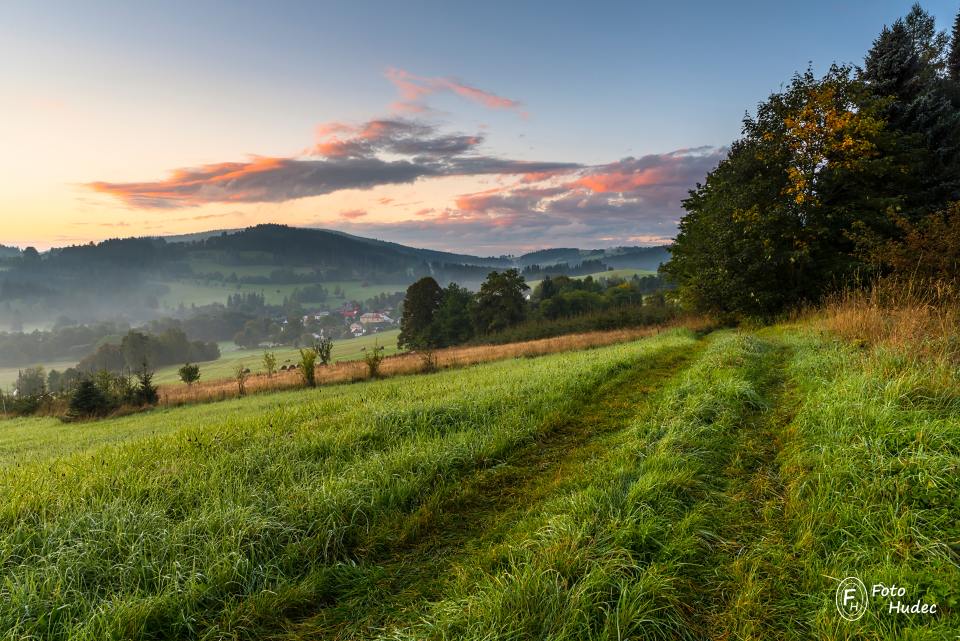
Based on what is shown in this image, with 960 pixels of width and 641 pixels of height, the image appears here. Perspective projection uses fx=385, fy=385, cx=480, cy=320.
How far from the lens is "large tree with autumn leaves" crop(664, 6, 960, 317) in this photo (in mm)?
18938

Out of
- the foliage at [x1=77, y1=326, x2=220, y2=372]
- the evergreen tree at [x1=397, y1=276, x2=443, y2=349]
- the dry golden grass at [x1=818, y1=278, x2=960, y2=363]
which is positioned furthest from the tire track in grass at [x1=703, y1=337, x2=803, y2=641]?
the foliage at [x1=77, y1=326, x2=220, y2=372]

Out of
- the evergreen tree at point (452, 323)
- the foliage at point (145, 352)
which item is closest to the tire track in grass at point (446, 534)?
the evergreen tree at point (452, 323)

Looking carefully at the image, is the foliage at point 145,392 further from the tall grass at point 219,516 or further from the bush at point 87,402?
the tall grass at point 219,516

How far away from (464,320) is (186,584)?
61.5 m

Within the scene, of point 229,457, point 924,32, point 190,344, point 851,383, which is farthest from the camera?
point 190,344

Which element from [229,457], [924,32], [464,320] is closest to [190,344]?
[464,320]

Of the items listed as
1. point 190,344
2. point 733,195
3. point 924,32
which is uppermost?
point 924,32

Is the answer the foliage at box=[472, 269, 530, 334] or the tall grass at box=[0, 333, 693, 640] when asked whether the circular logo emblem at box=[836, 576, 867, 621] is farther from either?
the foliage at box=[472, 269, 530, 334]

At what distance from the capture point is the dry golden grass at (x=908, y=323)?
6.35 m

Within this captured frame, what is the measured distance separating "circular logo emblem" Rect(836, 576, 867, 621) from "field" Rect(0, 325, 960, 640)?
0.19ft

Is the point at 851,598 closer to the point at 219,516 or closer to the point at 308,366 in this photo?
the point at 219,516

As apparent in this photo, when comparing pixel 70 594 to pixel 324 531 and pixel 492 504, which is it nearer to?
pixel 324 531

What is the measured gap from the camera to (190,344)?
379ft

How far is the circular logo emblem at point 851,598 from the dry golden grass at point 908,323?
5.00 m
